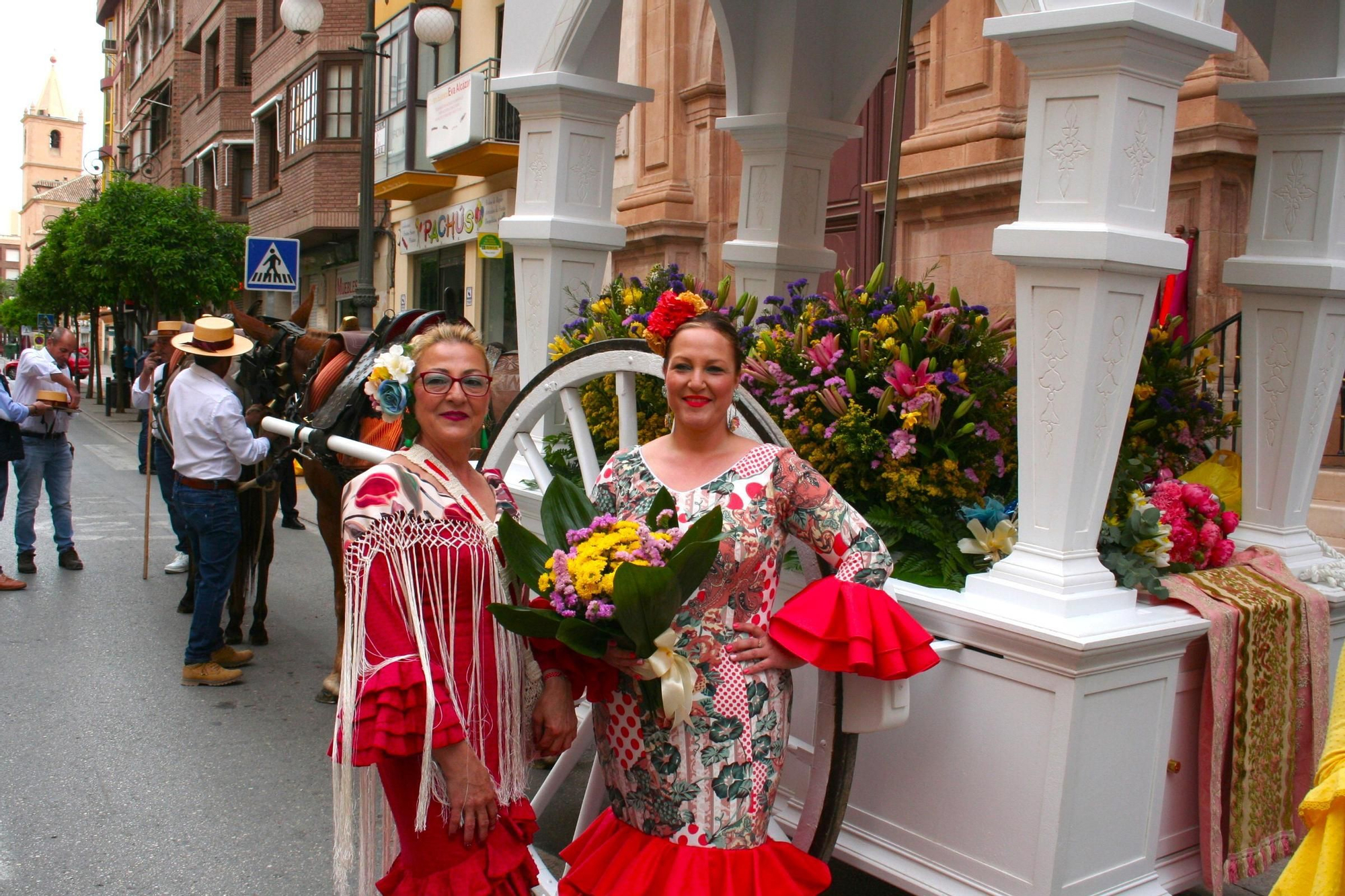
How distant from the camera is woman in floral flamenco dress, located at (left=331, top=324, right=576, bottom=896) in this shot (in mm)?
2533

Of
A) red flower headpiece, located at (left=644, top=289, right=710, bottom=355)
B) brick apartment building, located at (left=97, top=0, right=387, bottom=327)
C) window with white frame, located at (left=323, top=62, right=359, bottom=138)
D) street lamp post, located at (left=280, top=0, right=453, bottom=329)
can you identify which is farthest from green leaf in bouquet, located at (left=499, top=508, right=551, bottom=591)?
window with white frame, located at (left=323, top=62, right=359, bottom=138)

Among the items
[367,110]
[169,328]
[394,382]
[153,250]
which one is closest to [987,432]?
[394,382]

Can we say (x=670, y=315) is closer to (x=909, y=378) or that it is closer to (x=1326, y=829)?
(x=909, y=378)

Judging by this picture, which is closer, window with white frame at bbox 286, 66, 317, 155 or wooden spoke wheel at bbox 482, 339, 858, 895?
wooden spoke wheel at bbox 482, 339, 858, 895

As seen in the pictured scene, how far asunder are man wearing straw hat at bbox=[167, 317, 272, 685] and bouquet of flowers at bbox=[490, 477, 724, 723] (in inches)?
168

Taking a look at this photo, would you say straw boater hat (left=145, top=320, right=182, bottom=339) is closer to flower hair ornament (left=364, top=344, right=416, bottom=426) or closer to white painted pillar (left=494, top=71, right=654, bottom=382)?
white painted pillar (left=494, top=71, right=654, bottom=382)

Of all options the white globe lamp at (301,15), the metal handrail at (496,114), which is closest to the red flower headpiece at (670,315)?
the white globe lamp at (301,15)

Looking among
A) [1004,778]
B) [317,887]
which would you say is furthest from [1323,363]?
[317,887]

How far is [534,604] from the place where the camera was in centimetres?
A: 269

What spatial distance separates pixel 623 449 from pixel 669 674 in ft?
4.61

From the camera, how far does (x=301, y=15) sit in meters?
14.1

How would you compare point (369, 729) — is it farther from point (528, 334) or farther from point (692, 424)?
point (528, 334)

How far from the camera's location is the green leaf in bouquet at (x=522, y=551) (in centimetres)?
262

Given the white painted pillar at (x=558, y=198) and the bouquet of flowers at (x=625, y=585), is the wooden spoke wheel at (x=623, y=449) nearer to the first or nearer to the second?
the bouquet of flowers at (x=625, y=585)
